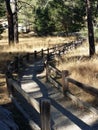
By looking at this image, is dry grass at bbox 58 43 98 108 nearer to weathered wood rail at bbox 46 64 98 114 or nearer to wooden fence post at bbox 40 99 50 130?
weathered wood rail at bbox 46 64 98 114

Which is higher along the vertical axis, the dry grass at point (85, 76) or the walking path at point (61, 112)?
the dry grass at point (85, 76)

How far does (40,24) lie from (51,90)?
46.3m

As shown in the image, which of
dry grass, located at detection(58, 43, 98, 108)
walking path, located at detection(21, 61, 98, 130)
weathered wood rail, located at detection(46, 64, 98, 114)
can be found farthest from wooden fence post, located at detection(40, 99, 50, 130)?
dry grass, located at detection(58, 43, 98, 108)

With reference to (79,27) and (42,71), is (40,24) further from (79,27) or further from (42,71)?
(42,71)

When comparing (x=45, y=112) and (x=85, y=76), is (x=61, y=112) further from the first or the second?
(x=85, y=76)

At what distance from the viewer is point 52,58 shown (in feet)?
85.5

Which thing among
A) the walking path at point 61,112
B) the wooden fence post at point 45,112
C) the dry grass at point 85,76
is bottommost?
the walking path at point 61,112

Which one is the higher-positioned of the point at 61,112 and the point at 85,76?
the point at 85,76

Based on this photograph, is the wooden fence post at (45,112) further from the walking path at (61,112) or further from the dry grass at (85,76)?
the dry grass at (85,76)

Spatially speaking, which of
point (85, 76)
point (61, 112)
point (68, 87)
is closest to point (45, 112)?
point (61, 112)

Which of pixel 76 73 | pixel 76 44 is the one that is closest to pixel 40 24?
pixel 76 44

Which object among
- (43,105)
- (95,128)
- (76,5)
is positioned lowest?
(95,128)

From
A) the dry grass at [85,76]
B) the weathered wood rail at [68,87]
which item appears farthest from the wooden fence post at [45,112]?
the dry grass at [85,76]

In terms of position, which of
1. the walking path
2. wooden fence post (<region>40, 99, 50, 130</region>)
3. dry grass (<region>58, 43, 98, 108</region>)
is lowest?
the walking path
